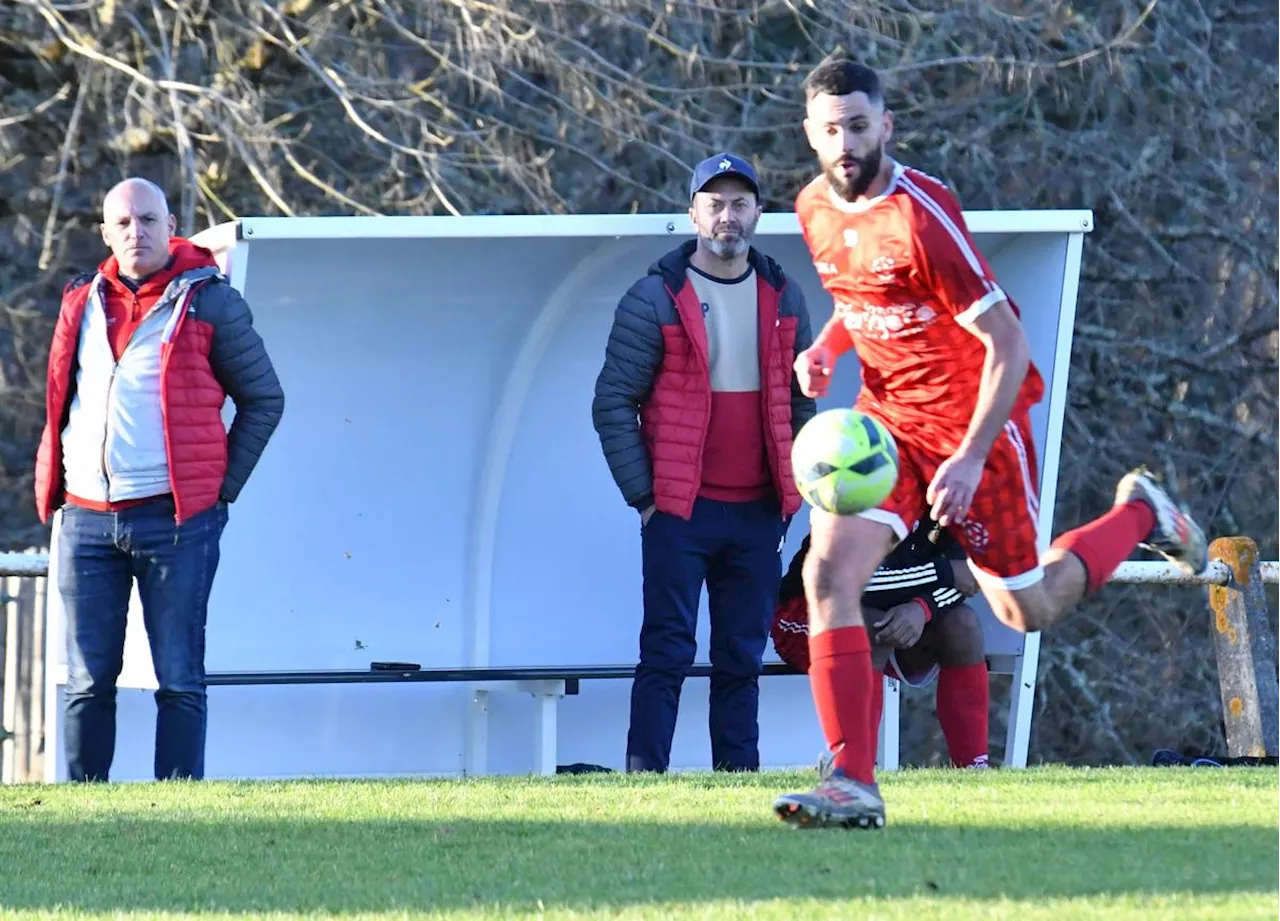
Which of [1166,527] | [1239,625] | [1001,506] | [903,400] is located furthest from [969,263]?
[1239,625]

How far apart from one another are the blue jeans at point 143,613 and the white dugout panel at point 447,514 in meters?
1.18

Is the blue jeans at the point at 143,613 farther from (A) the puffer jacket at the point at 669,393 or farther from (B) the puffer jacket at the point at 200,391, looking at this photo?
(A) the puffer jacket at the point at 669,393

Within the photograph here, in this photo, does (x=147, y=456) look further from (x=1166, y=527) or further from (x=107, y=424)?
(x=1166, y=527)

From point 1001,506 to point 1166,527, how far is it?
2.85ft

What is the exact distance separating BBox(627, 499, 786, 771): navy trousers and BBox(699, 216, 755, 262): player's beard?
922mm

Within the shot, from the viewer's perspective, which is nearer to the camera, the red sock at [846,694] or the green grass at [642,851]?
the green grass at [642,851]

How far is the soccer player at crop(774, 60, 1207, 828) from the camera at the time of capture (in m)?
6.19

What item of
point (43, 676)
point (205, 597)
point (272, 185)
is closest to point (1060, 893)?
point (205, 597)

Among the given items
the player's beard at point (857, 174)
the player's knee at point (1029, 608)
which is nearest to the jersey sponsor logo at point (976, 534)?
the player's knee at point (1029, 608)

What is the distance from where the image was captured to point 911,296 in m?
6.41

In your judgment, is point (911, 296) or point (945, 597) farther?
point (945, 597)

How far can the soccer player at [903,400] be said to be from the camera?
6.19 m

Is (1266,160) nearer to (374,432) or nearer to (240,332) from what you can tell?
(374,432)

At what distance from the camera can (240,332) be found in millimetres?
8688
